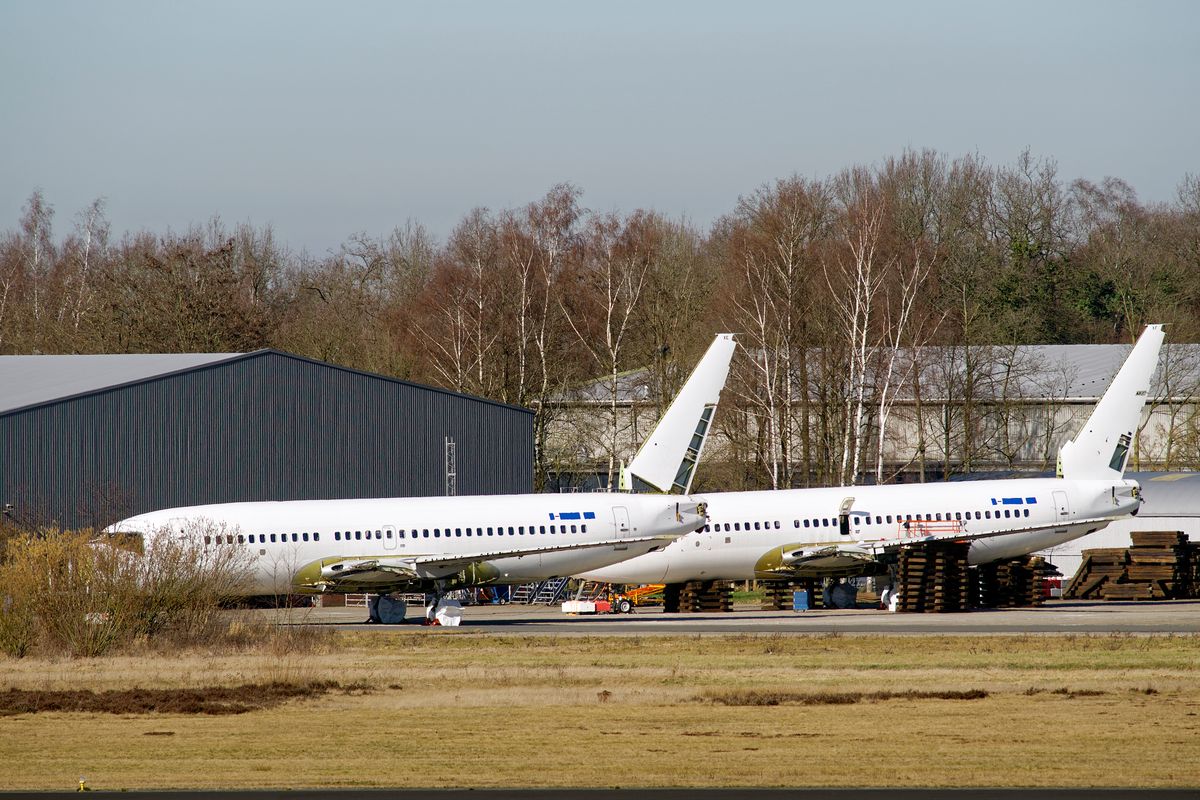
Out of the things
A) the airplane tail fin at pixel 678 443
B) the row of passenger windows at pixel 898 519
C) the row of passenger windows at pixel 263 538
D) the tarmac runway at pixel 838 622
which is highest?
→ the airplane tail fin at pixel 678 443

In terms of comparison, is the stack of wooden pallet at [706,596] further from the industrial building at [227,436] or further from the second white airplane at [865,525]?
the industrial building at [227,436]

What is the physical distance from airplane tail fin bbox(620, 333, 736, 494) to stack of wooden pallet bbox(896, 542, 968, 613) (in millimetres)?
7915

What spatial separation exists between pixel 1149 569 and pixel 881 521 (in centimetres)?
1386

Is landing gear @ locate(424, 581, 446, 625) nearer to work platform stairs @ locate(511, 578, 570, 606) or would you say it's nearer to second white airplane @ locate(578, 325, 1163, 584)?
second white airplane @ locate(578, 325, 1163, 584)

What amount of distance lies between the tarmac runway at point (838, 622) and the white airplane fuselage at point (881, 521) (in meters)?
1.82

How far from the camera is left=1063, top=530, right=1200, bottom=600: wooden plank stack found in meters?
59.8

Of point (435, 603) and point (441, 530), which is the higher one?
point (441, 530)

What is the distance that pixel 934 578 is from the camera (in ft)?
167

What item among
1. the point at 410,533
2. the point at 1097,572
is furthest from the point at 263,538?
the point at 1097,572

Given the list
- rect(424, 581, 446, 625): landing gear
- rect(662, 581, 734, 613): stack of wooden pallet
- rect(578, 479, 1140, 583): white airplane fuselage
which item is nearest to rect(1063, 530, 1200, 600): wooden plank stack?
rect(578, 479, 1140, 583): white airplane fuselage

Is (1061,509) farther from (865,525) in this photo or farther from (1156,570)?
(1156,570)

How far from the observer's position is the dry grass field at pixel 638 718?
1845cm

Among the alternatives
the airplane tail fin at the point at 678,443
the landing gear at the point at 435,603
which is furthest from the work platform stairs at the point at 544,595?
the landing gear at the point at 435,603

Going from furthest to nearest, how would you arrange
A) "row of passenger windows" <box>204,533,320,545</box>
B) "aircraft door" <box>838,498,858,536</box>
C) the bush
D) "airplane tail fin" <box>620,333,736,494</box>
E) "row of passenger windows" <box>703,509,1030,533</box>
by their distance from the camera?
"aircraft door" <box>838,498,858,536</box>, "row of passenger windows" <box>703,509,1030,533</box>, "airplane tail fin" <box>620,333,736,494</box>, "row of passenger windows" <box>204,533,320,545</box>, the bush
